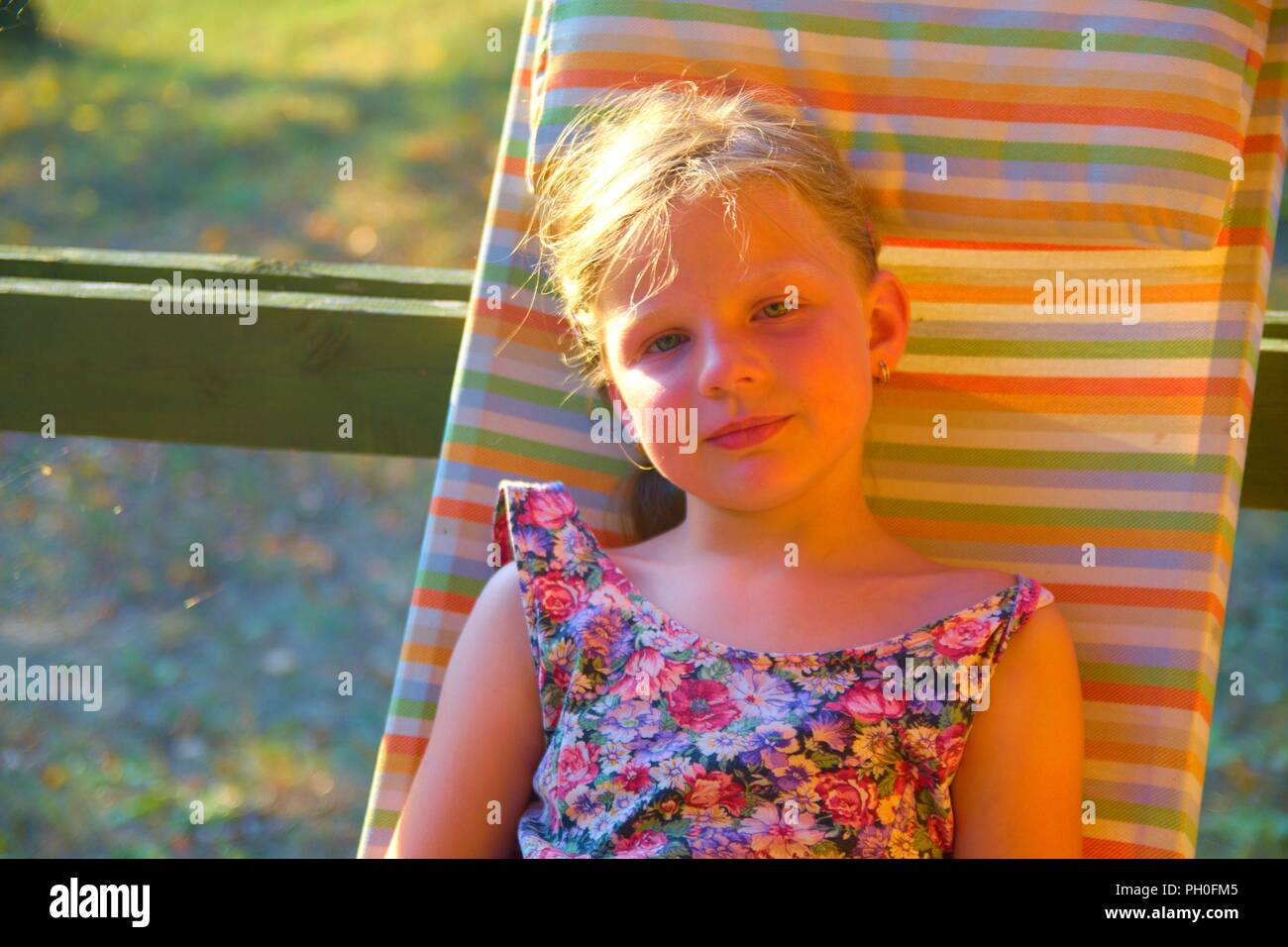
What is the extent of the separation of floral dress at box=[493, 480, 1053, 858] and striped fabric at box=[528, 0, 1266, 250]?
451mm

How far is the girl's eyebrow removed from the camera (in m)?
1.54

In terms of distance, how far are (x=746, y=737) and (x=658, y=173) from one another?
62cm

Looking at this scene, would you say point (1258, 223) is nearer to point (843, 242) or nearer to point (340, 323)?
point (843, 242)

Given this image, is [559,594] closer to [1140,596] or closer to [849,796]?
[849,796]

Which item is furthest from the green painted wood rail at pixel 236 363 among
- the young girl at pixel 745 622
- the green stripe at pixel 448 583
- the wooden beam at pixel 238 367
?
the young girl at pixel 745 622

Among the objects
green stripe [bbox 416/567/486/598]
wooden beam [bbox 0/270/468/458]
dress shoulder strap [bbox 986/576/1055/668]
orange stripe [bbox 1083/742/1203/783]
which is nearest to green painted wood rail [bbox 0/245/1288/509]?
wooden beam [bbox 0/270/468/458]

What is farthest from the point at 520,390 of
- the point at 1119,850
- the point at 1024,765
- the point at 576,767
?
the point at 1119,850

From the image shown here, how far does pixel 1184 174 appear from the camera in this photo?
1.63 meters

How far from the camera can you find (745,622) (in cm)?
159

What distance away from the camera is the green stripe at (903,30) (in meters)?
1.64

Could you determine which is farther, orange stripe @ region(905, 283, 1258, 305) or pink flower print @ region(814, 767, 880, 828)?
orange stripe @ region(905, 283, 1258, 305)

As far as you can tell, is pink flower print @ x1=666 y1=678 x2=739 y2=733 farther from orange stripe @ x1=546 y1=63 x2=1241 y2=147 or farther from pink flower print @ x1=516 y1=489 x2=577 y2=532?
orange stripe @ x1=546 y1=63 x2=1241 y2=147

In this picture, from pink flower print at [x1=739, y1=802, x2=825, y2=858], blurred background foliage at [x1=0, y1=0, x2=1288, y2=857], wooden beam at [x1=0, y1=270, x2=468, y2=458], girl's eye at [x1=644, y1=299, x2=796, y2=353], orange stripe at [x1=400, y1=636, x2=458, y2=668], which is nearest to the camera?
pink flower print at [x1=739, y1=802, x2=825, y2=858]

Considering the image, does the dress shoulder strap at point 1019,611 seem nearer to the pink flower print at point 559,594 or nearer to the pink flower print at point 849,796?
the pink flower print at point 849,796
